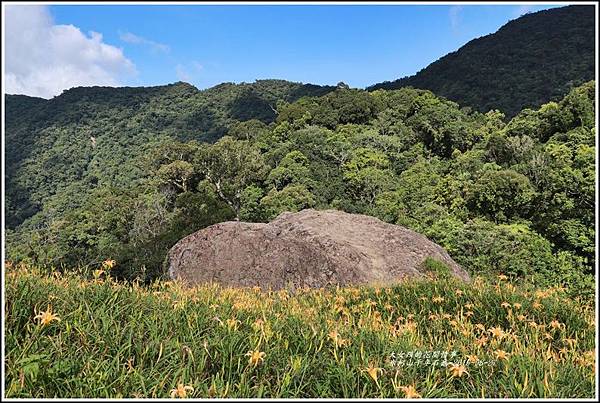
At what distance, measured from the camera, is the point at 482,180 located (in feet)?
80.4

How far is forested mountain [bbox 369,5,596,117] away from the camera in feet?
175

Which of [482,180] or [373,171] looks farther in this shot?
[373,171]

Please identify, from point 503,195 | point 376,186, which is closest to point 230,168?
point 376,186

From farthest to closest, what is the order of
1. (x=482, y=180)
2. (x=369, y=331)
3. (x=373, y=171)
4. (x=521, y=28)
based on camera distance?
(x=521, y=28) < (x=373, y=171) < (x=482, y=180) < (x=369, y=331)

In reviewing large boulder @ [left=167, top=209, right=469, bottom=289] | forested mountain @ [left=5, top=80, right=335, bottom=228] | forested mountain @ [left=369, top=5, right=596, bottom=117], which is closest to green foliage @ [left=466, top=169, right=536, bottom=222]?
large boulder @ [left=167, top=209, right=469, bottom=289]

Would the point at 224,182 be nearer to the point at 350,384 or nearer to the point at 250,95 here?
the point at 350,384

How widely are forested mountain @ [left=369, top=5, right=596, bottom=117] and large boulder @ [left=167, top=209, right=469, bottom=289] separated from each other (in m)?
39.9

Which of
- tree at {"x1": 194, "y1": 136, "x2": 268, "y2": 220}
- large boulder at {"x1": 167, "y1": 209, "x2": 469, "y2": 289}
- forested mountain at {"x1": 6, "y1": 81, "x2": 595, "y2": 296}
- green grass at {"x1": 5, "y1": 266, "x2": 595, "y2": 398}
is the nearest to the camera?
green grass at {"x1": 5, "y1": 266, "x2": 595, "y2": 398}

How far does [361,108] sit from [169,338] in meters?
45.5

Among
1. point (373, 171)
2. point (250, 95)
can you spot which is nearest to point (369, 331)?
point (373, 171)

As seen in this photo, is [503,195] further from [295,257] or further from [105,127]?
[105,127]

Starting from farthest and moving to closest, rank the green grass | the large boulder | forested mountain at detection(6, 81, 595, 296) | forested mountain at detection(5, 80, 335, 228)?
forested mountain at detection(5, 80, 335, 228), forested mountain at detection(6, 81, 595, 296), the large boulder, the green grass

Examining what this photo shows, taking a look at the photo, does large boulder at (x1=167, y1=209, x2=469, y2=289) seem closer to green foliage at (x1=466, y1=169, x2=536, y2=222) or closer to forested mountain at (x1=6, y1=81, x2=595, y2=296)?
forested mountain at (x1=6, y1=81, x2=595, y2=296)

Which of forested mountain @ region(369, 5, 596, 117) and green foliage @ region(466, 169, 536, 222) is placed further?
forested mountain @ region(369, 5, 596, 117)
